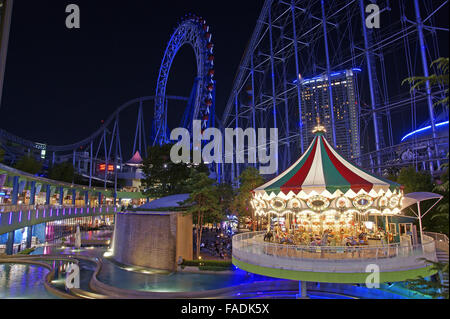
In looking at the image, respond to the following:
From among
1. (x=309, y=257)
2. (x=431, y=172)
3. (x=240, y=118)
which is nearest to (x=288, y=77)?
(x=240, y=118)

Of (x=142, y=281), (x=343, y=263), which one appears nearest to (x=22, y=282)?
(x=142, y=281)

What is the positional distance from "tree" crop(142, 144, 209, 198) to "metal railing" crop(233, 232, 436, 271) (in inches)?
887

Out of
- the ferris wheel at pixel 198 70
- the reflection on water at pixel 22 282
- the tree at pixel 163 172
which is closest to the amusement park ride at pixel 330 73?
the ferris wheel at pixel 198 70

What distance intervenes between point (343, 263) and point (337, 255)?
47 cm

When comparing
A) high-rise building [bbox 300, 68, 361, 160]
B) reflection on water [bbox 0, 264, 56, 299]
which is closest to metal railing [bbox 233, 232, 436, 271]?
reflection on water [bbox 0, 264, 56, 299]

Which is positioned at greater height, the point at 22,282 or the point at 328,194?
the point at 328,194

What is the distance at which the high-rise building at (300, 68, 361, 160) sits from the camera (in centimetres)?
2303

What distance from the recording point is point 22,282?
1600cm

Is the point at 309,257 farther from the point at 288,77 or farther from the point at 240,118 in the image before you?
the point at 240,118

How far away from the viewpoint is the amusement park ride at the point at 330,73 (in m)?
17.7

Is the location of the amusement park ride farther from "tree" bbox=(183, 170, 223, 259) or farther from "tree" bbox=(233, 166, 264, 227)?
"tree" bbox=(183, 170, 223, 259)

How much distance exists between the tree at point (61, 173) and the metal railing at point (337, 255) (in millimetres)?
48785

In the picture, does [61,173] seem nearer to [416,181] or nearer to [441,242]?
[416,181]

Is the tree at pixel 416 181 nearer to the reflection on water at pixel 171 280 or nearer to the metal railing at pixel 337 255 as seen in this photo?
the metal railing at pixel 337 255
